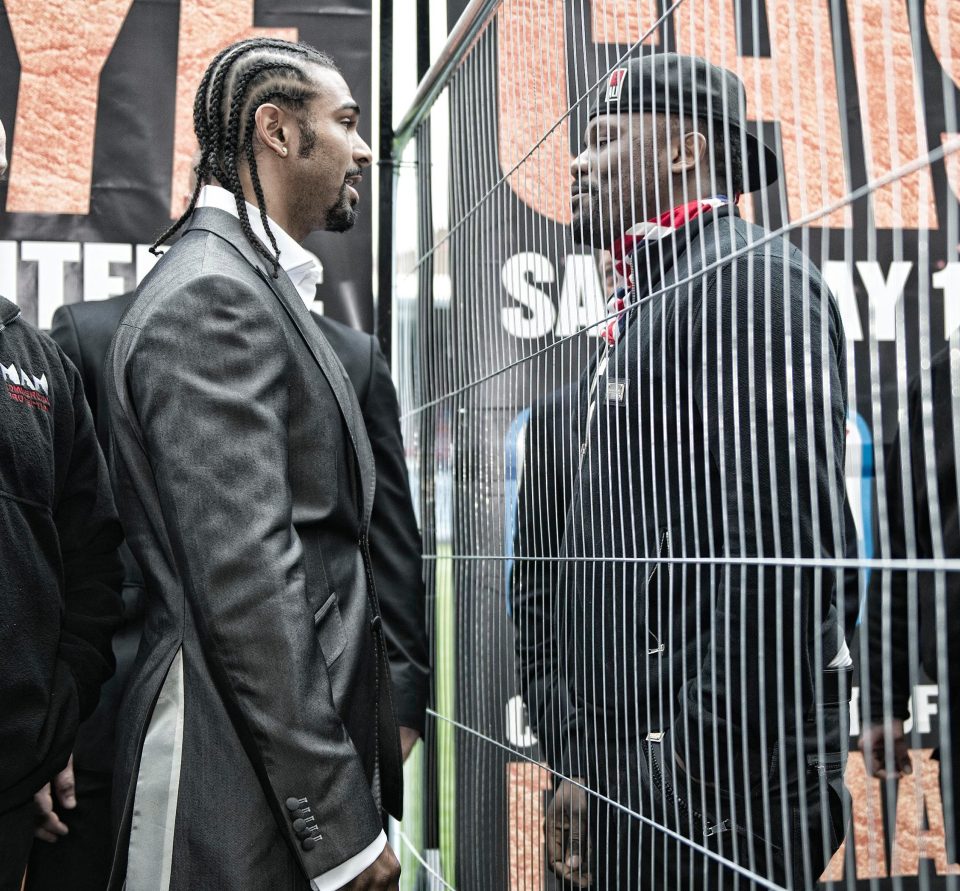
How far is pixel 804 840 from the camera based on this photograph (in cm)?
90

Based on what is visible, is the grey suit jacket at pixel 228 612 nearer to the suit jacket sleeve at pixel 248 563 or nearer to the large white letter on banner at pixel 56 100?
the suit jacket sleeve at pixel 248 563

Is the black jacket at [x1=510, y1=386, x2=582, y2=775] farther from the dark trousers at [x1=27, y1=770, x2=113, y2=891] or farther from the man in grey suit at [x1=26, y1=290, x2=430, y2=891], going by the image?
the dark trousers at [x1=27, y1=770, x2=113, y2=891]

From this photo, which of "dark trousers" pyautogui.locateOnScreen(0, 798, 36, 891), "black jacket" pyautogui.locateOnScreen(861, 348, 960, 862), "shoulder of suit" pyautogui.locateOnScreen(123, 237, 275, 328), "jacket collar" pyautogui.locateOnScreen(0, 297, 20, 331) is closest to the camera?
"black jacket" pyautogui.locateOnScreen(861, 348, 960, 862)

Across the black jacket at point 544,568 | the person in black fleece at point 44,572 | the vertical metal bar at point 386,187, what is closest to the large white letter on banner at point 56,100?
the vertical metal bar at point 386,187

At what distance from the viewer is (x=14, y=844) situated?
4.75 feet

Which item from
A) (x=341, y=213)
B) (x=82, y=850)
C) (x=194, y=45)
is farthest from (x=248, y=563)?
(x=194, y=45)

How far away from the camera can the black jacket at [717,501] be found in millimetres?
993

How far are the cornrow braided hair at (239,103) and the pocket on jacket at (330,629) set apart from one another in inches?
20.0

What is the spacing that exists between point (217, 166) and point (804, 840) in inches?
47.2

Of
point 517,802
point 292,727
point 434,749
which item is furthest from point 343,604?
point 434,749

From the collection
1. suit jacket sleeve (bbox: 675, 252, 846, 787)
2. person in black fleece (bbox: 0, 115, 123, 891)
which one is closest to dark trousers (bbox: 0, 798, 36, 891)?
person in black fleece (bbox: 0, 115, 123, 891)

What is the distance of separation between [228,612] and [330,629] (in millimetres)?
168

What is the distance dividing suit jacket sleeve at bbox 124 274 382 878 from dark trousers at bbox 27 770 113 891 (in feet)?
2.75

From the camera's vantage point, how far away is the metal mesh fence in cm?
95
